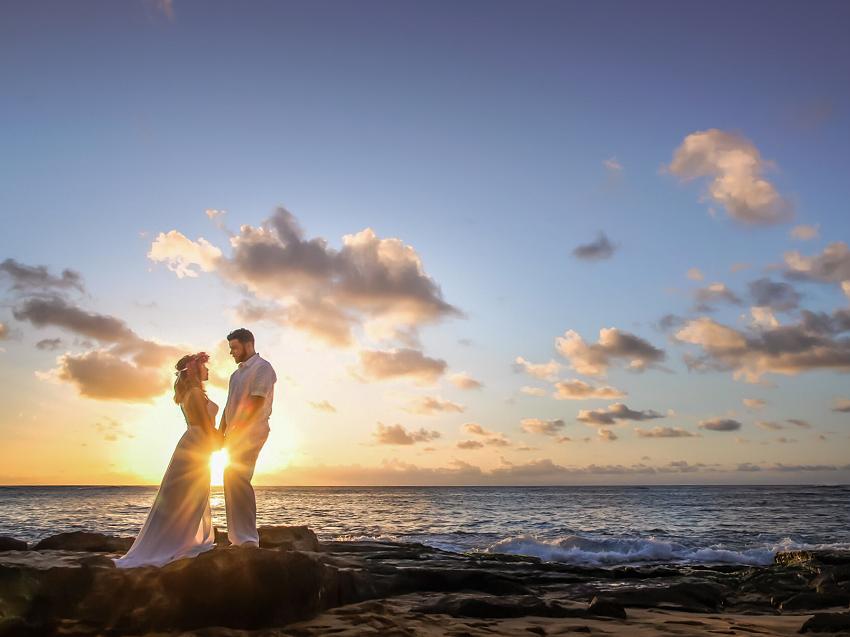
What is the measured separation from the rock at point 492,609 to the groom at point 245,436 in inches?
98.5

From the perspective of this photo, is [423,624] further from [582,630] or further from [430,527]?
[430,527]

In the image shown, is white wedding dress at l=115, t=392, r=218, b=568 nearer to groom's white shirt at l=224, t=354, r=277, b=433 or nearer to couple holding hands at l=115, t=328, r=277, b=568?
couple holding hands at l=115, t=328, r=277, b=568

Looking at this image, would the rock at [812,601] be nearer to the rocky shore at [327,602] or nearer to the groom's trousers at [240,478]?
the rocky shore at [327,602]

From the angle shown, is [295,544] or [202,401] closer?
[202,401]

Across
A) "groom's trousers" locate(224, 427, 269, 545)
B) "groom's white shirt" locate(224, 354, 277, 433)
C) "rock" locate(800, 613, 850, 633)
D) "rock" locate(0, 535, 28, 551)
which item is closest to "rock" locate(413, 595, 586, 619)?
"groom's trousers" locate(224, 427, 269, 545)

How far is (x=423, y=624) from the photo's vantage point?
22.7 feet

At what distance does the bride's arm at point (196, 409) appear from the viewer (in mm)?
8172

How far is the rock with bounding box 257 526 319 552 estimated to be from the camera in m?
12.6

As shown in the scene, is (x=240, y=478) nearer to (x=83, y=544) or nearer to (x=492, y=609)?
(x=492, y=609)

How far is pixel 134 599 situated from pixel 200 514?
1829mm

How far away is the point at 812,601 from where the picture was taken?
1029cm

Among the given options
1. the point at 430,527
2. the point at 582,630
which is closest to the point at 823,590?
the point at 582,630

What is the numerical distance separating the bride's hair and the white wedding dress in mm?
200

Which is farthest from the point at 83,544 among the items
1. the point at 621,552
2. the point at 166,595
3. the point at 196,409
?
the point at 621,552
